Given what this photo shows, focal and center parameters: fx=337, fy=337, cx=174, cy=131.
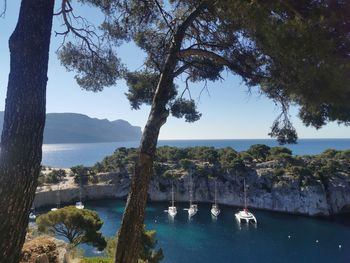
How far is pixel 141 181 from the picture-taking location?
526 centimetres

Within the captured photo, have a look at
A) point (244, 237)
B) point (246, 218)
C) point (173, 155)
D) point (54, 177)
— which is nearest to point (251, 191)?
point (246, 218)

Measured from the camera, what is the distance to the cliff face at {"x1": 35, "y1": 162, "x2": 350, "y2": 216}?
45.6 meters

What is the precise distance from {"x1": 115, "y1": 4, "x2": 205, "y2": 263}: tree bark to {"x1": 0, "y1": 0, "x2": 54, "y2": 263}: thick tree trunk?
7.09 ft

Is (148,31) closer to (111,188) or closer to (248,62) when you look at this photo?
(248,62)

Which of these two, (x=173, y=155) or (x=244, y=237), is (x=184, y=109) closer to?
(x=244, y=237)

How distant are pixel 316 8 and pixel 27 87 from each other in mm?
3716

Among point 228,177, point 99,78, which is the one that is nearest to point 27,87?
point 99,78

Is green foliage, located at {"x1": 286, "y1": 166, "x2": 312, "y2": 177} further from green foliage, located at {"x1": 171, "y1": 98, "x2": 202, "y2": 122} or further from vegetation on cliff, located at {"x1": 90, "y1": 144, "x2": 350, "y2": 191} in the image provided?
green foliage, located at {"x1": 171, "y1": 98, "x2": 202, "y2": 122}

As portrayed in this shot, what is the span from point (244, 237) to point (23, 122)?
35.3 m

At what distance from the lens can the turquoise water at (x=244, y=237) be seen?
29156mm

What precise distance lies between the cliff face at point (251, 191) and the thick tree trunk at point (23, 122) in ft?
152

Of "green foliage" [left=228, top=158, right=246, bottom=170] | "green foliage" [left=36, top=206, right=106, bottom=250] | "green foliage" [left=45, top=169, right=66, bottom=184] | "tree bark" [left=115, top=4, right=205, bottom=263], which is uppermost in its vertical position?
"tree bark" [left=115, top=4, right=205, bottom=263]

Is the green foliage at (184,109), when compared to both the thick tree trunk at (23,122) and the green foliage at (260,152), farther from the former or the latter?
the green foliage at (260,152)

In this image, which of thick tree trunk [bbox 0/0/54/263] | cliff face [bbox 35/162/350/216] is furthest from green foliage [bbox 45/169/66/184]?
thick tree trunk [bbox 0/0/54/263]
